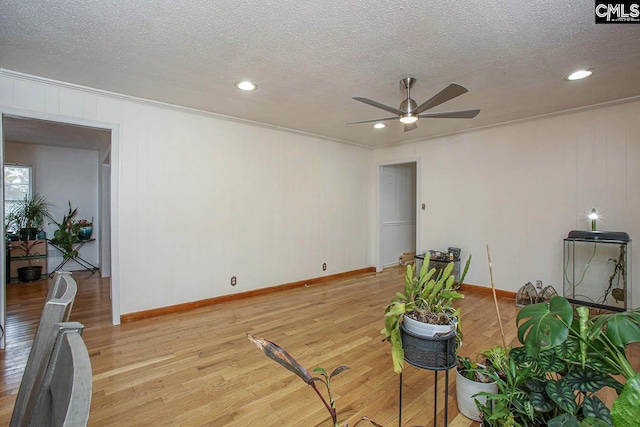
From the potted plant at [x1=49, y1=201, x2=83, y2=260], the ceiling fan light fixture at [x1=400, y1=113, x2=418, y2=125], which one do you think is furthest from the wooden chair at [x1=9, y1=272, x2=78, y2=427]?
the potted plant at [x1=49, y1=201, x2=83, y2=260]

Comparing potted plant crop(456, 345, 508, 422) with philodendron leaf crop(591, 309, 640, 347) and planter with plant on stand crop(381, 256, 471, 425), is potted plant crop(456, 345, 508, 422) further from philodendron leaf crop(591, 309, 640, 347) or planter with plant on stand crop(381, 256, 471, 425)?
philodendron leaf crop(591, 309, 640, 347)

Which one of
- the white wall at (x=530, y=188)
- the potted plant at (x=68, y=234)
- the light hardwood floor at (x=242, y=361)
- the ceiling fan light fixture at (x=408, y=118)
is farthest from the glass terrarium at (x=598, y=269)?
the potted plant at (x=68, y=234)

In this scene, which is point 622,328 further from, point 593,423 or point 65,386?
point 65,386

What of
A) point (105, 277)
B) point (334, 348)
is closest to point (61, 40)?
point (334, 348)

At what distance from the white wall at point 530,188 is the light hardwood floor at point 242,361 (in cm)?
84

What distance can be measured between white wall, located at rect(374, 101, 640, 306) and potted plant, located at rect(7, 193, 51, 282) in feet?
21.7

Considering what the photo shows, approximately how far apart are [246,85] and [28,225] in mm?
4986

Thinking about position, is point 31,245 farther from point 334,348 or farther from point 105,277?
point 334,348

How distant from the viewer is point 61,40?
7.02 feet

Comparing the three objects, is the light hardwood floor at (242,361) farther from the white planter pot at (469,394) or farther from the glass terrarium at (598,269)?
the glass terrarium at (598,269)

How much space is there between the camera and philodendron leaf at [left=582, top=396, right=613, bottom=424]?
1045 millimetres

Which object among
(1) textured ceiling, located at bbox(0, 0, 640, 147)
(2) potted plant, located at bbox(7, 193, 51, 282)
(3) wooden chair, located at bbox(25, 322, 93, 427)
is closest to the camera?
(3) wooden chair, located at bbox(25, 322, 93, 427)

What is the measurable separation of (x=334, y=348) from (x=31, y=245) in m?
5.70

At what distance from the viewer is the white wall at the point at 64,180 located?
5.48 meters
